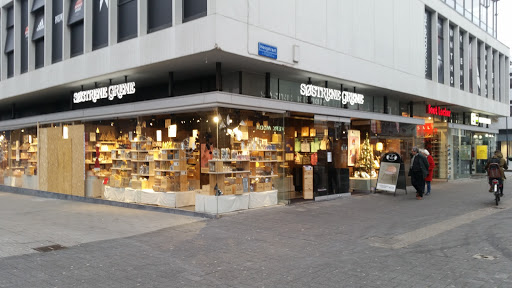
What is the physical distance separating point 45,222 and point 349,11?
41.6 ft

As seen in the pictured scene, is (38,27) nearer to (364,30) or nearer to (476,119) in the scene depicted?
(364,30)

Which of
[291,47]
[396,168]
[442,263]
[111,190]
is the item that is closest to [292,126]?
[291,47]

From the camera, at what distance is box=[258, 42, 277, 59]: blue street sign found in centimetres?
1188

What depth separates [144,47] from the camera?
42.3 feet

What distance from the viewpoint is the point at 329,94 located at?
50.3 feet

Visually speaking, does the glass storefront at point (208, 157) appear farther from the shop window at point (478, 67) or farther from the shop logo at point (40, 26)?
the shop window at point (478, 67)

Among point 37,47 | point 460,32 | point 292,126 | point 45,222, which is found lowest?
point 45,222

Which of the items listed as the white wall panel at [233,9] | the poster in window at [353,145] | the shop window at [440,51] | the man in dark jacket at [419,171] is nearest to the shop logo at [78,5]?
the white wall panel at [233,9]

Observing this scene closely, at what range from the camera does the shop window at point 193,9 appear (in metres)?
11.6

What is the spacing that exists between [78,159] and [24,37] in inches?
332

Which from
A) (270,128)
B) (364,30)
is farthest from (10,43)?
(364,30)

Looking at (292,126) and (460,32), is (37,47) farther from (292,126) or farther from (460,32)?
(460,32)

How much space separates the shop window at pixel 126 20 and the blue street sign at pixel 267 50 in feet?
15.7

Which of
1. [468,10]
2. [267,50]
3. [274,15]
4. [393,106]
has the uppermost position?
[468,10]
